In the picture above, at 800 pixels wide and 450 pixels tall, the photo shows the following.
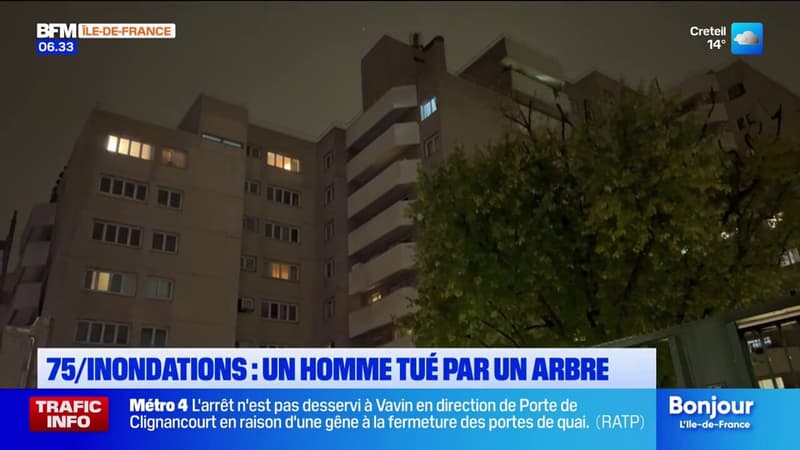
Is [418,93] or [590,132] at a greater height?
[418,93]

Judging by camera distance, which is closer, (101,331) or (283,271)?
(101,331)

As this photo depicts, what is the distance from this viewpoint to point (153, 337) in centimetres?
Answer: 2783

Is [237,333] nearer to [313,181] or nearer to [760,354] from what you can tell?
[313,181]

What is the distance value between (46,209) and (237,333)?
12.5 m

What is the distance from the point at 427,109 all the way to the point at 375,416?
28.6m

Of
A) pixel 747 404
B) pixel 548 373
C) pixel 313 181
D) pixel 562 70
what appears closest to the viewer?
pixel 747 404

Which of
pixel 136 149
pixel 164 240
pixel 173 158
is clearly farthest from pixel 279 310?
pixel 136 149

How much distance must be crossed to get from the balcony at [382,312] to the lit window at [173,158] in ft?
35.3

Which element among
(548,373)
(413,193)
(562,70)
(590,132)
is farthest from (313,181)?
(548,373)

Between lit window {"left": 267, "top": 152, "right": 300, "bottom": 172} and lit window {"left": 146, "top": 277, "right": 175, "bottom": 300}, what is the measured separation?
10.1 metres

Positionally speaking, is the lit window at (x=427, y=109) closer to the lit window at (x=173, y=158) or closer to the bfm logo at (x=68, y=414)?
the lit window at (x=173, y=158)

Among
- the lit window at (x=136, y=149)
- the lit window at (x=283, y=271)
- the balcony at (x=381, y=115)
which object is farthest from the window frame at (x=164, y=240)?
the balcony at (x=381, y=115)

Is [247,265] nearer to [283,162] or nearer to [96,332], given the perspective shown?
[283,162]

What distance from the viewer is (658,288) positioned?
12.5m
